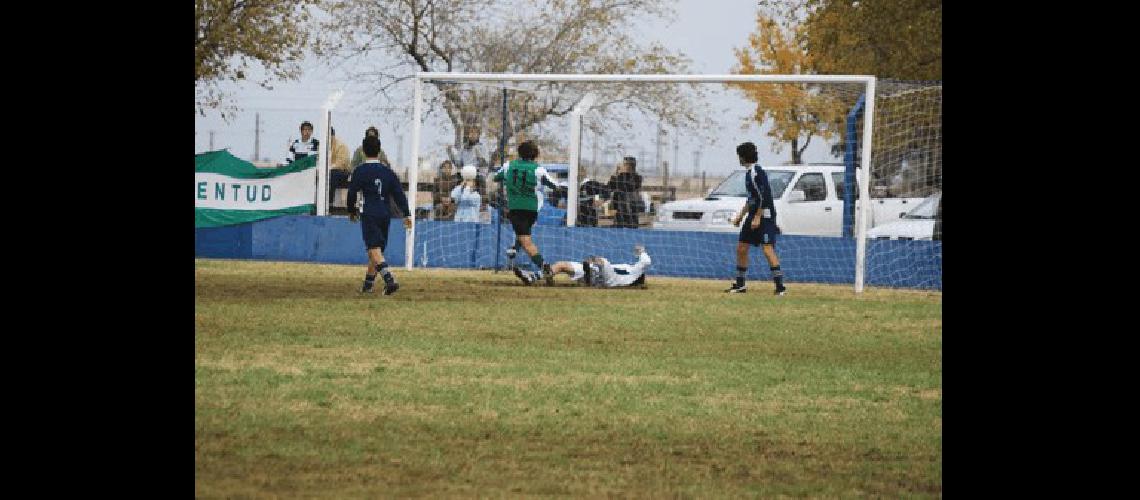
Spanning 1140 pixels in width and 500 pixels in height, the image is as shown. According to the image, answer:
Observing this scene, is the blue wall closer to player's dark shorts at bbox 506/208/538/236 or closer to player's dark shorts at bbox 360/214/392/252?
player's dark shorts at bbox 506/208/538/236

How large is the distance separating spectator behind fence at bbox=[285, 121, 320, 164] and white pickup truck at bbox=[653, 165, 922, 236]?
5673 mm

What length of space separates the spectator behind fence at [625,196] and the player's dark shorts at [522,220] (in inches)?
194

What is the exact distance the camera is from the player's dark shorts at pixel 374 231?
63.7 ft

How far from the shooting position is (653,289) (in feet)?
72.8

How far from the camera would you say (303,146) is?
28.4 metres

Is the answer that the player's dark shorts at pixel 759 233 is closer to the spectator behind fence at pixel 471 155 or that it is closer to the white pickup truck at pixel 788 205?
the white pickup truck at pixel 788 205

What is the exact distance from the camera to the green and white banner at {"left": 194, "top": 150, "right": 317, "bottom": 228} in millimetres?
27500

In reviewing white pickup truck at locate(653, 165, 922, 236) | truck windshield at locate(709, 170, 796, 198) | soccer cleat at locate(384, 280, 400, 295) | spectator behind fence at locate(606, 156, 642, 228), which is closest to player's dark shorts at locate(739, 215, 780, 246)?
soccer cleat at locate(384, 280, 400, 295)

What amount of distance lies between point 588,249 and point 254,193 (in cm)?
535

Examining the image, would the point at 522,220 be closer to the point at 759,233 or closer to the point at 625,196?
the point at 759,233

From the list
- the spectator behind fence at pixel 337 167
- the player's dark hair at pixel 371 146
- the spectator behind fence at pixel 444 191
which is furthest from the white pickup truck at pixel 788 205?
the player's dark hair at pixel 371 146
